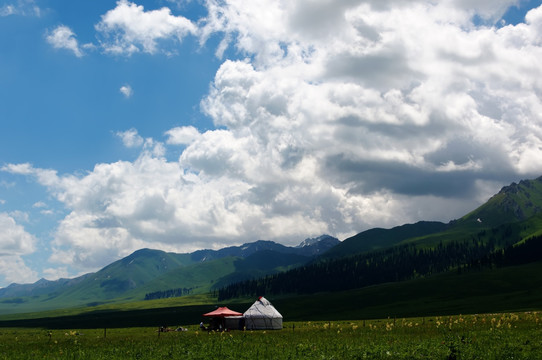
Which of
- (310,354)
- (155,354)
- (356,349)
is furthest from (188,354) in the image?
(356,349)

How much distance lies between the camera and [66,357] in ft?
119

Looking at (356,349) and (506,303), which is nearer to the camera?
(356,349)

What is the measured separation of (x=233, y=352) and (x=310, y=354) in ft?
22.1

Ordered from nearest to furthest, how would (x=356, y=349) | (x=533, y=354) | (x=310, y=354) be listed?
(x=533, y=354)
(x=310, y=354)
(x=356, y=349)

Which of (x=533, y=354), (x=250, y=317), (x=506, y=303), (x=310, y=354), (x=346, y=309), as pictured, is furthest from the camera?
(x=346, y=309)

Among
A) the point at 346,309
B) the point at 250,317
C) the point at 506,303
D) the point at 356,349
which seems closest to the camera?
the point at 356,349

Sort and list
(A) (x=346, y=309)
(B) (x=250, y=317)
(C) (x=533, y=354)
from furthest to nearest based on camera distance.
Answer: (A) (x=346, y=309) → (B) (x=250, y=317) → (C) (x=533, y=354)

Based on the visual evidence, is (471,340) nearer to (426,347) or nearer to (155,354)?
(426,347)

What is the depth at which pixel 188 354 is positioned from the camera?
35.5 meters

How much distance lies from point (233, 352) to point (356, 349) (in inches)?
380

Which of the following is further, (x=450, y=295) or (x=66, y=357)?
(x=450, y=295)

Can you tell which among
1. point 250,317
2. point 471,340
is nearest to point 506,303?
point 250,317

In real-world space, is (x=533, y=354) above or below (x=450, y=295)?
above

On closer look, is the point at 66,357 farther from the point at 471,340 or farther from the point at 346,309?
the point at 346,309
